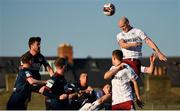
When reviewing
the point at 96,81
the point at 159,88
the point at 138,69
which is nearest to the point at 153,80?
the point at 159,88

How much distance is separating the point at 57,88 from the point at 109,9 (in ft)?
13.2

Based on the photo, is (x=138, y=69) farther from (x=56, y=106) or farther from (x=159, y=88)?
(x=159, y=88)

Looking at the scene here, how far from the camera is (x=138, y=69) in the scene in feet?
54.7

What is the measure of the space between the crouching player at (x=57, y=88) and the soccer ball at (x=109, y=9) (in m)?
3.64

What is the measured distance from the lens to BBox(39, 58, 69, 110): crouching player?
1502 centimetres

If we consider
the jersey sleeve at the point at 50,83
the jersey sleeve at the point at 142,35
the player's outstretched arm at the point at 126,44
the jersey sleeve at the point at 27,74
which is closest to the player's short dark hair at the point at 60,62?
the jersey sleeve at the point at 50,83

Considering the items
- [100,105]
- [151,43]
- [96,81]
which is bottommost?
[96,81]

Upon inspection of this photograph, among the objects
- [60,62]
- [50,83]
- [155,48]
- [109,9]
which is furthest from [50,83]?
[109,9]

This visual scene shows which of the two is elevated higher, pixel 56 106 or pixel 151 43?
pixel 151 43

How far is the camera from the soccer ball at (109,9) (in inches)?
718

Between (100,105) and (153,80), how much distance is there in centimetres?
3701

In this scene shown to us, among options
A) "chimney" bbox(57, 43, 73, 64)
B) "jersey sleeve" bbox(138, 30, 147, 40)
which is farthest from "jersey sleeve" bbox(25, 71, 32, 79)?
"chimney" bbox(57, 43, 73, 64)

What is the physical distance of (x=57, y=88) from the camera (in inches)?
596

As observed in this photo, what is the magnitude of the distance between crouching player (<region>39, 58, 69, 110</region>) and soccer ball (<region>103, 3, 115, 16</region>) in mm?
3640
